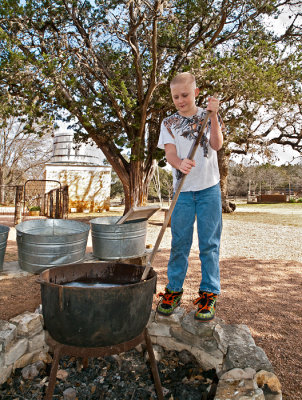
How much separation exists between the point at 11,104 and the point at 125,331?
9.29 meters

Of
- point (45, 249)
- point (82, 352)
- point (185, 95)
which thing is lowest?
point (82, 352)

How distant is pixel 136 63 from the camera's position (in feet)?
31.9

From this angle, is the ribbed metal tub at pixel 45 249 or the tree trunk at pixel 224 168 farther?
the tree trunk at pixel 224 168

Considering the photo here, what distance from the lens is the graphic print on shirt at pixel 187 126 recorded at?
2506 millimetres

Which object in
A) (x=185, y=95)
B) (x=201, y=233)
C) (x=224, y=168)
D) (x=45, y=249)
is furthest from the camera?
(x=224, y=168)

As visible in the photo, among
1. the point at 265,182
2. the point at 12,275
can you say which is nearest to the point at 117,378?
the point at 12,275

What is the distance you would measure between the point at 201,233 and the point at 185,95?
3.63ft

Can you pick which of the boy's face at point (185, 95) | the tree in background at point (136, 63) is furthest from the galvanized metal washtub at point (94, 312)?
the tree in background at point (136, 63)

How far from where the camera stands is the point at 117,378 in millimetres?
2215

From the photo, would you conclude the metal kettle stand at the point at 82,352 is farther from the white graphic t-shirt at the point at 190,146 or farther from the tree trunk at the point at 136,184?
Result: the tree trunk at the point at 136,184

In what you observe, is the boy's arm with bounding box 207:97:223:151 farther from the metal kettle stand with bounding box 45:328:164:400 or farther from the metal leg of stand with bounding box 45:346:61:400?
the metal leg of stand with bounding box 45:346:61:400

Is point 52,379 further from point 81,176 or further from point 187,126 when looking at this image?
point 81,176

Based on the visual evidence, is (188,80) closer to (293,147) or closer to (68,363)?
(68,363)

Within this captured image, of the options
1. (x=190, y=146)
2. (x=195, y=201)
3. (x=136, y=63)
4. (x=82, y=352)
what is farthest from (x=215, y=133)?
(x=136, y=63)
